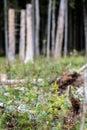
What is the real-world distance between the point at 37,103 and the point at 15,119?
0.55m

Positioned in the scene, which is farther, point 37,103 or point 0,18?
point 0,18

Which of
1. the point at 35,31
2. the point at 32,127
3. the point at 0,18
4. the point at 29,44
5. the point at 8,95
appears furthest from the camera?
the point at 0,18

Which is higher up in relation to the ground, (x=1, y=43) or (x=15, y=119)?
(x=15, y=119)

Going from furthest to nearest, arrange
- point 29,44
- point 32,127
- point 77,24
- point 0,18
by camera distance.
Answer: point 77,24 → point 0,18 → point 29,44 → point 32,127

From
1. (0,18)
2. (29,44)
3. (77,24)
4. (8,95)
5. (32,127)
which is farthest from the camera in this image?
(77,24)

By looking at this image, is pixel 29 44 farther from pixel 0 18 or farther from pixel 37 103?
pixel 37 103

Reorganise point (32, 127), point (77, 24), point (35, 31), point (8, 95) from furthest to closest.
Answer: point (77, 24), point (35, 31), point (8, 95), point (32, 127)

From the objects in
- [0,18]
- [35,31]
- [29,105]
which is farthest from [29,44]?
[29,105]

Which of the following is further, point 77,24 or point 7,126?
point 77,24

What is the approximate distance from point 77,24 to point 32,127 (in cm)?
3033

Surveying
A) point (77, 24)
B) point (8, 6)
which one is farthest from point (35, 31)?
point (77, 24)

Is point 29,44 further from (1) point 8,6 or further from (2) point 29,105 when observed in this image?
(2) point 29,105

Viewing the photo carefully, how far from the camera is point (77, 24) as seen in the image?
3556 centimetres

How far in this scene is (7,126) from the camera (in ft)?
19.0
